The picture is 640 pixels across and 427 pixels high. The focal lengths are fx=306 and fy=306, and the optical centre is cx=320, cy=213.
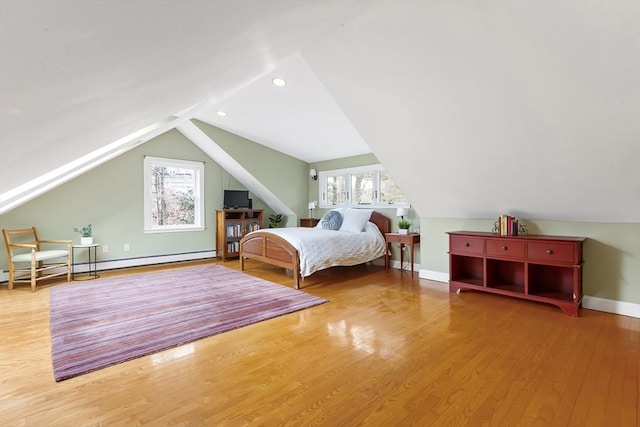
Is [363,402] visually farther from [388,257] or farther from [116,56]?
[388,257]

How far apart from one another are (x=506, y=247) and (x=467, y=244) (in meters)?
0.43

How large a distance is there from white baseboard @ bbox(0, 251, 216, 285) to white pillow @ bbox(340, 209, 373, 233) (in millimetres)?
2976

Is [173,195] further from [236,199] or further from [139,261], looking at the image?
[139,261]

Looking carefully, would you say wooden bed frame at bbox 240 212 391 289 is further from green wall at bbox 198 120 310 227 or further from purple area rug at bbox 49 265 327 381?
green wall at bbox 198 120 310 227

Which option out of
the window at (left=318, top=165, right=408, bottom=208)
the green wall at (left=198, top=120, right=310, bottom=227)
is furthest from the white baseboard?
the window at (left=318, top=165, right=408, bottom=208)

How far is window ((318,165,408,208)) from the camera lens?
17.8ft

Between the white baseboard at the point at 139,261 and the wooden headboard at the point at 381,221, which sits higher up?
the wooden headboard at the point at 381,221

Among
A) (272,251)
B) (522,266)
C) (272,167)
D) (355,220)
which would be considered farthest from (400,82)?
(272,167)

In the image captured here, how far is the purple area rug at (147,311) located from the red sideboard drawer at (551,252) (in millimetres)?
2349

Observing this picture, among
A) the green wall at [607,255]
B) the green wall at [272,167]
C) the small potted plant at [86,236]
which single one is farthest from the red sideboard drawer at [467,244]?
the small potted plant at [86,236]

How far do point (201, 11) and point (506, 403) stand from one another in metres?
2.35

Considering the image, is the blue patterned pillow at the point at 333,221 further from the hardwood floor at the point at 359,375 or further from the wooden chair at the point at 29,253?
the wooden chair at the point at 29,253

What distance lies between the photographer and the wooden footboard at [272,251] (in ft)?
13.5

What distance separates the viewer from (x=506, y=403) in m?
1.68
